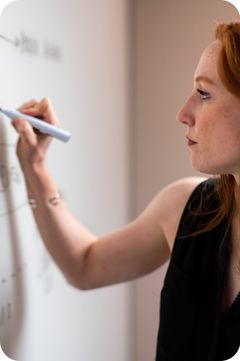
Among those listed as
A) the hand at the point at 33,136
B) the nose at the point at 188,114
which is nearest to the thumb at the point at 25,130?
the hand at the point at 33,136

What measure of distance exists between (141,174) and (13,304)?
0.90 ft

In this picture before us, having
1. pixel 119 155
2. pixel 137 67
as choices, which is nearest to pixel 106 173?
pixel 119 155

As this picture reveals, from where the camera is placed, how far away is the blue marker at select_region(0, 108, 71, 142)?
1.26 ft

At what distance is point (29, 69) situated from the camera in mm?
401

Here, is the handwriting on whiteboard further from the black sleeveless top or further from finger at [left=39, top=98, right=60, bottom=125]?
the black sleeveless top

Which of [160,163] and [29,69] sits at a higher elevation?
[29,69]

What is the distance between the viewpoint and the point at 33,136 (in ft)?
1.34

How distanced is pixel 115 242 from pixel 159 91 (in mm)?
228

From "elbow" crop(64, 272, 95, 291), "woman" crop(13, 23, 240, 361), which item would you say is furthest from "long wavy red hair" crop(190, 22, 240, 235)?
"elbow" crop(64, 272, 95, 291)

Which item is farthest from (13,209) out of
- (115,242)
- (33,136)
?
(115,242)

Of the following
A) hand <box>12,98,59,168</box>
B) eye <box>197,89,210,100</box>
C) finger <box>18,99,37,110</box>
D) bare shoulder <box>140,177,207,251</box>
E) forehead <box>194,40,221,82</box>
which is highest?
forehead <box>194,40,221,82</box>

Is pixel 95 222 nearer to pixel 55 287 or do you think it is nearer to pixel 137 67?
pixel 55 287

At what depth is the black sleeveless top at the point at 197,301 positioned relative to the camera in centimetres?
45

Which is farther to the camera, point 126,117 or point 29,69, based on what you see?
point 126,117
